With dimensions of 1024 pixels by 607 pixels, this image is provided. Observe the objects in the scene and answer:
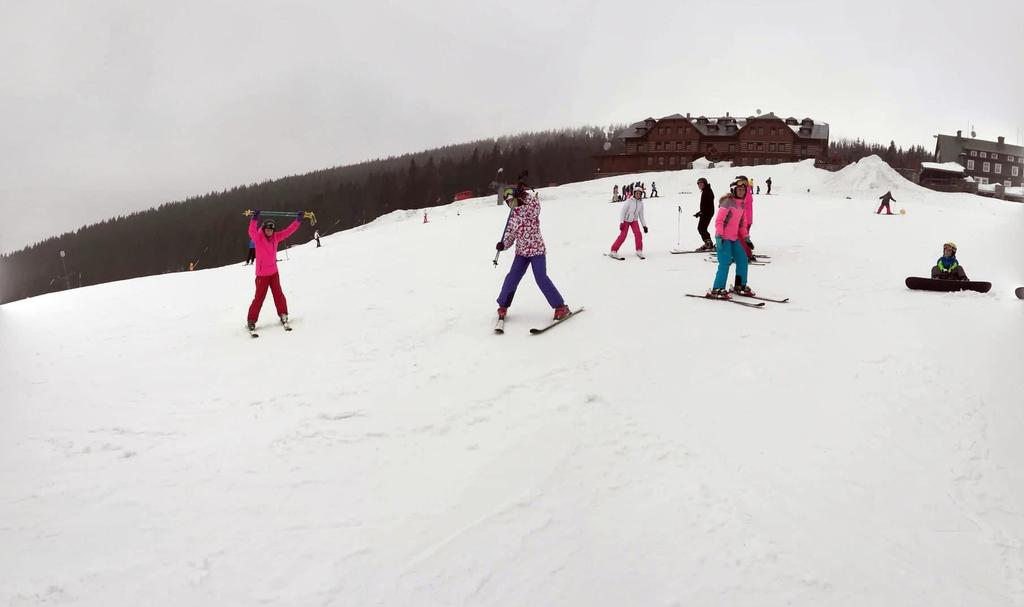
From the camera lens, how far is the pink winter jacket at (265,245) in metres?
7.46

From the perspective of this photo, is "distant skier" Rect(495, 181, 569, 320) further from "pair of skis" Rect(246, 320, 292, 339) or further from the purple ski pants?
"pair of skis" Rect(246, 320, 292, 339)

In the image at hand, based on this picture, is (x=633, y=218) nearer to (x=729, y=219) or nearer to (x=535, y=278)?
(x=729, y=219)

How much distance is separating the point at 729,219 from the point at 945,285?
145 inches

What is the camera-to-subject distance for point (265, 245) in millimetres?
7527

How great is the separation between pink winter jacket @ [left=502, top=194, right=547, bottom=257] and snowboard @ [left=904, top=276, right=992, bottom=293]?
6.42 metres

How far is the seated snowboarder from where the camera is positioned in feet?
26.4

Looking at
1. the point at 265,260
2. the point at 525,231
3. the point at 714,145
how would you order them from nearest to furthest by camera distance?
the point at 525,231 < the point at 265,260 < the point at 714,145

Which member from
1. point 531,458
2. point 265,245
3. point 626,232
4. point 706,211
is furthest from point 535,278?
point 706,211

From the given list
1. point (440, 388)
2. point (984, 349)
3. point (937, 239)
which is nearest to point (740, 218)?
point (984, 349)

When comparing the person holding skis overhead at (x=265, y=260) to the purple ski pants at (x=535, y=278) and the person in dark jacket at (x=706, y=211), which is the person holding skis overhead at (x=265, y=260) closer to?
the purple ski pants at (x=535, y=278)

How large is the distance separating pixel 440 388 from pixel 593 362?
5.75 ft

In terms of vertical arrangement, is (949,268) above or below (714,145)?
below

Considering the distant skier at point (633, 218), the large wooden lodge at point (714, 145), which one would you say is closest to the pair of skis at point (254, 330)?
the distant skier at point (633, 218)

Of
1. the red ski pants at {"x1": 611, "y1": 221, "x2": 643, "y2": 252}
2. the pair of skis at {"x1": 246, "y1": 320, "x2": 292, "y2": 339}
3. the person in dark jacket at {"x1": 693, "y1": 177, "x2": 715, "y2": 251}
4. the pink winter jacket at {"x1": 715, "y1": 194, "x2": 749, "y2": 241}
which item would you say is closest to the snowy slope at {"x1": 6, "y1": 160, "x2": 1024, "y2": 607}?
the pair of skis at {"x1": 246, "y1": 320, "x2": 292, "y2": 339}
